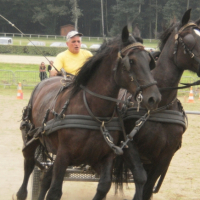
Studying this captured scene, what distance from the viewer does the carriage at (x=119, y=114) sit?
13.7ft

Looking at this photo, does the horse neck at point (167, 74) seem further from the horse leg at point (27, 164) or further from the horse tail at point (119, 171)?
the horse leg at point (27, 164)

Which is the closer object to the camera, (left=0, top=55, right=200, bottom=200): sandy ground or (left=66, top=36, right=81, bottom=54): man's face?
(left=66, top=36, right=81, bottom=54): man's face

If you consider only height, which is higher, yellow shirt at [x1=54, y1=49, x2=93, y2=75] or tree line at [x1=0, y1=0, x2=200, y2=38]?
tree line at [x1=0, y1=0, x2=200, y2=38]

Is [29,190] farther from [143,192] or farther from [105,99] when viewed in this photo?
[105,99]

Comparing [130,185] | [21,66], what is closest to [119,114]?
[130,185]

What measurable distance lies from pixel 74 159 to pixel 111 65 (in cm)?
102

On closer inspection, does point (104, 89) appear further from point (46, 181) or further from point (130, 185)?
point (130, 185)

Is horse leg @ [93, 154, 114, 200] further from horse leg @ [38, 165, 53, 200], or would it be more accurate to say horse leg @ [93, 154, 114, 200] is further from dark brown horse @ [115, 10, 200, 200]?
horse leg @ [38, 165, 53, 200]

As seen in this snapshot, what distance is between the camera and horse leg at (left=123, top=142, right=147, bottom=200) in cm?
481

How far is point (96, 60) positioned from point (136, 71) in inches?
22.3

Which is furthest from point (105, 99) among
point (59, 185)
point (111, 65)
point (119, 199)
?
point (119, 199)

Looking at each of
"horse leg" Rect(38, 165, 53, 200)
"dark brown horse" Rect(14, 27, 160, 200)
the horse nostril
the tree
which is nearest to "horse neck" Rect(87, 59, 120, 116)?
"dark brown horse" Rect(14, 27, 160, 200)

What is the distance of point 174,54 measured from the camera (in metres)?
4.90

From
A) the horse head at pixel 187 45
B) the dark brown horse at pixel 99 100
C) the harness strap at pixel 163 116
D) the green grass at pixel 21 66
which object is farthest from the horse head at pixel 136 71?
the green grass at pixel 21 66
